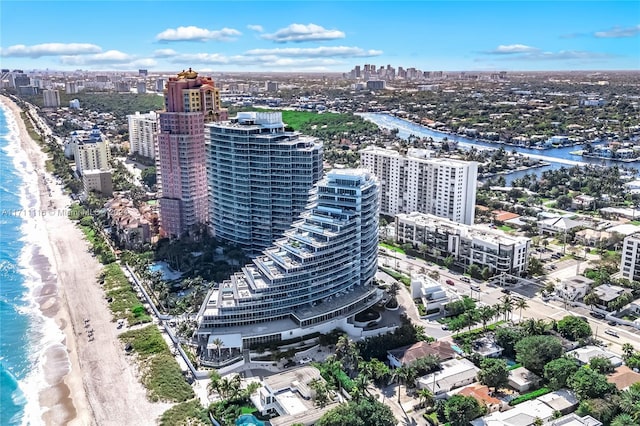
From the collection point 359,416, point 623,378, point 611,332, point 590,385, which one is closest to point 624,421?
point 590,385

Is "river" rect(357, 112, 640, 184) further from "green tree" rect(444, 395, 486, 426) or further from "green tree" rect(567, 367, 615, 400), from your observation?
"green tree" rect(444, 395, 486, 426)

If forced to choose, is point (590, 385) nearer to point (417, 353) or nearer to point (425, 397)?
point (425, 397)

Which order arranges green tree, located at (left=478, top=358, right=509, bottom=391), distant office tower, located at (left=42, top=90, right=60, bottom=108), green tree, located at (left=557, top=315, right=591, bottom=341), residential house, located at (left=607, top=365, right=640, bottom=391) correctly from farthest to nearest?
distant office tower, located at (left=42, top=90, right=60, bottom=108) < green tree, located at (left=557, top=315, right=591, bottom=341) < green tree, located at (left=478, top=358, right=509, bottom=391) < residential house, located at (left=607, top=365, right=640, bottom=391)

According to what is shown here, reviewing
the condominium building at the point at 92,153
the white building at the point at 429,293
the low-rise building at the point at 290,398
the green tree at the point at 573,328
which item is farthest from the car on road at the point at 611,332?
the condominium building at the point at 92,153

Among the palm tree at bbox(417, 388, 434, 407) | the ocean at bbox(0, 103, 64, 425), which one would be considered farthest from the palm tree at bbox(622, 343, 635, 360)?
the ocean at bbox(0, 103, 64, 425)

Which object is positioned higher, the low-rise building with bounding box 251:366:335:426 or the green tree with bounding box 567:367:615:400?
the green tree with bounding box 567:367:615:400

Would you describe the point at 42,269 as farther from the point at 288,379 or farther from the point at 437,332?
the point at 437,332
